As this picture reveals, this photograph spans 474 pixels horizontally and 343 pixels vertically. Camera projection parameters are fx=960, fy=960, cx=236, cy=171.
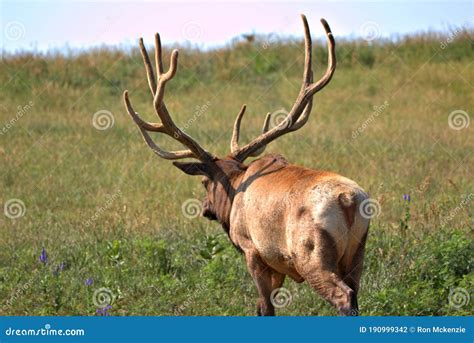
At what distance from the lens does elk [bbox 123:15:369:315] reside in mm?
6785

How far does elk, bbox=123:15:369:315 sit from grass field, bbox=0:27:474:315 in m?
0.97

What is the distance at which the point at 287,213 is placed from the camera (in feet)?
23.5

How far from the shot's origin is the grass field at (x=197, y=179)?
29.1ft

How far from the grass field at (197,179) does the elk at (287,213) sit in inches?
38.3

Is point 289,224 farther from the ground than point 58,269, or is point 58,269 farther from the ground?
point 289,224

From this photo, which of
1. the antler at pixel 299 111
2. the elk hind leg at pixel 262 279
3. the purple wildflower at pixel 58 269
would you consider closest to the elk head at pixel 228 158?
the antler at pixel 299 111

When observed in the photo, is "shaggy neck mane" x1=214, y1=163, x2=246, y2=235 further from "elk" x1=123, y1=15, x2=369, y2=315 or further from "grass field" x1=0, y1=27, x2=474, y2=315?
"grass field" x1=0, y1=27, x2=474, y2=315

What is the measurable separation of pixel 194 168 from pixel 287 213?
1.48m

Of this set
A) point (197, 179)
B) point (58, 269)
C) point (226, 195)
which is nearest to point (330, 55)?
point (226, 195)

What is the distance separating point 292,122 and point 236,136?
63 cm

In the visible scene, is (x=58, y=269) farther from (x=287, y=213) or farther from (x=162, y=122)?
(x=287, y=213)

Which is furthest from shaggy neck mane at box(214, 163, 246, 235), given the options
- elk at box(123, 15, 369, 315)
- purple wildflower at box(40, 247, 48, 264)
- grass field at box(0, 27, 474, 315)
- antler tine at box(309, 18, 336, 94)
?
purple wildflower at box(40, 247, 48, 264)

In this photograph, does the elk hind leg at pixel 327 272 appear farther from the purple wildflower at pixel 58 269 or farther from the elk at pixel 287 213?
the purple wildflower at pixel 58 269

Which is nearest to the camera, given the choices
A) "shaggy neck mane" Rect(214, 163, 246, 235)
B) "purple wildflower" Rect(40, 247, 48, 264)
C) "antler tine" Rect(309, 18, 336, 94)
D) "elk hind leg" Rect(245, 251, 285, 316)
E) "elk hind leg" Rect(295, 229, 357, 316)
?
"elk hind leg" Rect(295, 229, 357, 316)
